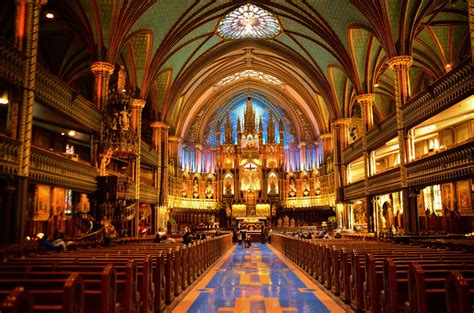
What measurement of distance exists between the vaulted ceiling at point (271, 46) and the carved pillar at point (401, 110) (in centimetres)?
52

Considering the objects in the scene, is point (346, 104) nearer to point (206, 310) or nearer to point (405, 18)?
point (405, 18)

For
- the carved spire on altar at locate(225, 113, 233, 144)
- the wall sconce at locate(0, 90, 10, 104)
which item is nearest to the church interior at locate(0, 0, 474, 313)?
the carved spire on altar at locate(225, 113, 233, 144)

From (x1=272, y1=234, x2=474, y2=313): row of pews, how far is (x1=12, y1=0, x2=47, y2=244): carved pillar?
871 cm

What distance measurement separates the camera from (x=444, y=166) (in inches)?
573

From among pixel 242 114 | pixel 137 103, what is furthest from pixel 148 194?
pixel 242 114

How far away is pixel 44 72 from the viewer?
13.2m

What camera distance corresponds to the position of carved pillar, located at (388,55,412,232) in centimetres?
1802

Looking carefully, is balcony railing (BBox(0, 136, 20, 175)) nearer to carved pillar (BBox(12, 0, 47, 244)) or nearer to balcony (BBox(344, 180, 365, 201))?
carved pillar (BBox(12, 0, 47, 244))

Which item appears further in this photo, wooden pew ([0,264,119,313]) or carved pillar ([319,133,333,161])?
carved pillar ([319,133,333,161])

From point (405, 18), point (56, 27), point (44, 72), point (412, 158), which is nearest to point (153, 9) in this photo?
point (56, 27)

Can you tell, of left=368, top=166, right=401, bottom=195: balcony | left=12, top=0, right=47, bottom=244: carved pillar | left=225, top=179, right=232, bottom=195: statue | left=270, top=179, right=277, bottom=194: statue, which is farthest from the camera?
left=225, top=179, right=232, bottom=195: statue

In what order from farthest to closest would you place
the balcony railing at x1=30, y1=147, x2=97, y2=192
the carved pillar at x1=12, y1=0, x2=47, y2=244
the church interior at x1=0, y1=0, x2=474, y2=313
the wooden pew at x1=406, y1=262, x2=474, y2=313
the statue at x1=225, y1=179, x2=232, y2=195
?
the statue at x1=225, y1=179, x2=232, y2=195 < the balcony railing at x1=30, y1=147, x2=97, y2=192 < the carved pillar at x1=12, y1=0, x2=47, y2=244 < the church interior at x1=0, y1=0, x2=474, y2=313 < the wooden pew at x1=406, y1=262, x2=474, y2=313

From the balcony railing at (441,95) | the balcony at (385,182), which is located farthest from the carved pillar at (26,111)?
the balcony at (385,182)

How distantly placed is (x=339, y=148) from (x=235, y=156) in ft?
41.7
